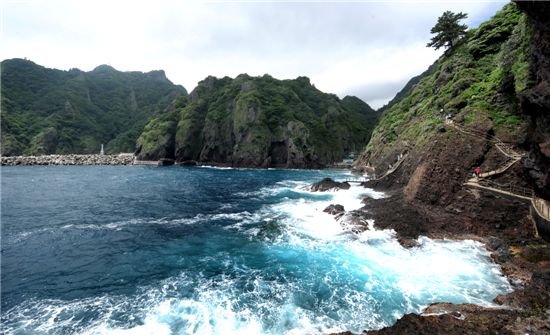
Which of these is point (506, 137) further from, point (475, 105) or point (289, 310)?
point (289, 310)

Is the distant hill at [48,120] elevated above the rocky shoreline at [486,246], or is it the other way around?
the distant hill at [48,120]

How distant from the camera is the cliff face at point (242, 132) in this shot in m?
108

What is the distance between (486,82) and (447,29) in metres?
30.9

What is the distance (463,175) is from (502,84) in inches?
531

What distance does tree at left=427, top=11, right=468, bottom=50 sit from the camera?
55.9 metres

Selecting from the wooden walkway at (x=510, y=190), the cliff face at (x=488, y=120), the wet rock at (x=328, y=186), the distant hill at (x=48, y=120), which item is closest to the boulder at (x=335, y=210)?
the cliff face at (x=488, y=120)

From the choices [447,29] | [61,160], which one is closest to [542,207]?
[447,29]

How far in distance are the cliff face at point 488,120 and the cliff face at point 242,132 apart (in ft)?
213

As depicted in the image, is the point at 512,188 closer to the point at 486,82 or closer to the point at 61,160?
the point at 486,82

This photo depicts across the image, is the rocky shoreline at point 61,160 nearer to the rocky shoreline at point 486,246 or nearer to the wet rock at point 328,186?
the wet rock at point 328,186

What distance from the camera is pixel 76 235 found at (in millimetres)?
25078

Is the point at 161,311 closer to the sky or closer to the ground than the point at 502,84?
closer to the ground

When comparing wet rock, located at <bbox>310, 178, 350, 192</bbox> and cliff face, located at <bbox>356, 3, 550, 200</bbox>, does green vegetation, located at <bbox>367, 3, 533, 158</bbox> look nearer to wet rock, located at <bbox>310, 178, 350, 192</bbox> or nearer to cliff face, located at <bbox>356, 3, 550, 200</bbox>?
cliff face, located at <bbox>356, 3, 550, 200</bbox>

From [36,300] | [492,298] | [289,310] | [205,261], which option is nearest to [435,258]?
[492,298]
